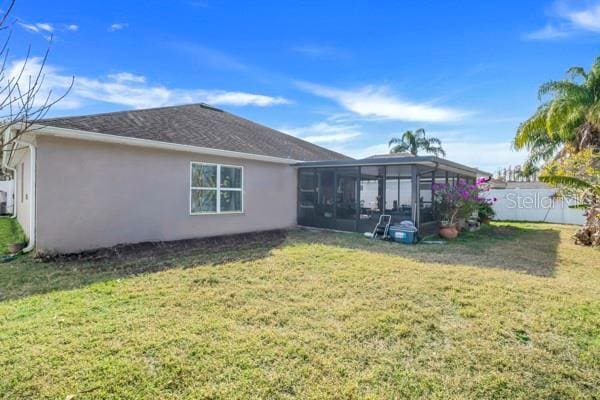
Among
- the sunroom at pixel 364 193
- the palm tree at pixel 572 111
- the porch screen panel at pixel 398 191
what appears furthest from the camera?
the porch screen panel at pixel 398 191

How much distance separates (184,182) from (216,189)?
1.12m

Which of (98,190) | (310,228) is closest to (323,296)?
(98,190)

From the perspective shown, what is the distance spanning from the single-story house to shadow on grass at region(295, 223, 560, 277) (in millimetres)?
1486

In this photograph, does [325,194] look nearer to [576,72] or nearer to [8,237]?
[8,237]

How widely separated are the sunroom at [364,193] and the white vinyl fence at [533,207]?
6870 millimetres

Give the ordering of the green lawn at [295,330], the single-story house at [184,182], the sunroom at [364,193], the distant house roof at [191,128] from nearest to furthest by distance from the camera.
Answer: the green lawn at [295,330] < the single-story house at [184,182] < the distant house roof at [191,128] < the sunroom at [364,193]

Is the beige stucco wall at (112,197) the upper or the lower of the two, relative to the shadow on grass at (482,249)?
upper

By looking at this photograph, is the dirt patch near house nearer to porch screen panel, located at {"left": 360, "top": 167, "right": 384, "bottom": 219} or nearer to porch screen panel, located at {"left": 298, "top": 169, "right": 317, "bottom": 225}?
porch screen panel, located at {"left": 298, "top": 169, "right": 317, "bottom": 225}

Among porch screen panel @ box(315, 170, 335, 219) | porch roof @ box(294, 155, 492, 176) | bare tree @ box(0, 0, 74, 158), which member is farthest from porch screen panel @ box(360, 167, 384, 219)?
bare tree @ box(0, 0, 74, 158)

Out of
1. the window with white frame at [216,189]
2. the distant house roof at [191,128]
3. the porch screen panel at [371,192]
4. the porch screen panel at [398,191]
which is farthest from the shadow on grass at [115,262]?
the porch screen panel at [398,191]

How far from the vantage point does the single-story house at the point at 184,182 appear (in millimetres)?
7234

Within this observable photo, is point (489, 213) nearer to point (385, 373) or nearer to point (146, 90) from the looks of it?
point (385, 373)

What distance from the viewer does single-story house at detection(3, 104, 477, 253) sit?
7234mm

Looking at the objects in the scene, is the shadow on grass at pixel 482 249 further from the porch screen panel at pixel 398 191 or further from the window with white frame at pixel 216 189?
the window with white frame at pixel 216 189
